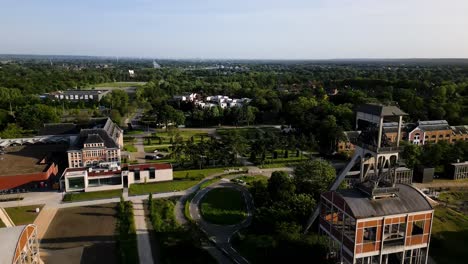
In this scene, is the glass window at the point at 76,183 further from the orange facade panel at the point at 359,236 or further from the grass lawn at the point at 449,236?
the grass lawn at the point at 449,236

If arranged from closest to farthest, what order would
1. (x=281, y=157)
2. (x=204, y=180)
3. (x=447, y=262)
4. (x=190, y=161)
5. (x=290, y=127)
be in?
(x=447, y=262) → (x=204, y=180) → (x=190, y=161) → (x=281, y=157) → (x=290, y=127)

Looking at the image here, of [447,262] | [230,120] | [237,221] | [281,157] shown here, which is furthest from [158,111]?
[447,262]

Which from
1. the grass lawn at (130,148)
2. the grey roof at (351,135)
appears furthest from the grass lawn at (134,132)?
the grey roof at (351,135)

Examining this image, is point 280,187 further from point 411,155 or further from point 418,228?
point 411,155

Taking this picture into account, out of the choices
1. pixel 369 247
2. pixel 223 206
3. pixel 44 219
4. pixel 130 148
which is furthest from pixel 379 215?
pixel 130 148

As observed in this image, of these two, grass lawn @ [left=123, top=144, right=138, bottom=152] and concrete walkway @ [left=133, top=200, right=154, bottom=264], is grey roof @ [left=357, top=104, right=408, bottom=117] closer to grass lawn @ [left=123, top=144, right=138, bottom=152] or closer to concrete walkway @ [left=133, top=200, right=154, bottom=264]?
concrete walkway @ [left=133, top=200, right=154, bottom=264]

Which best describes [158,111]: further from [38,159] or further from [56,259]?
[56,259]
